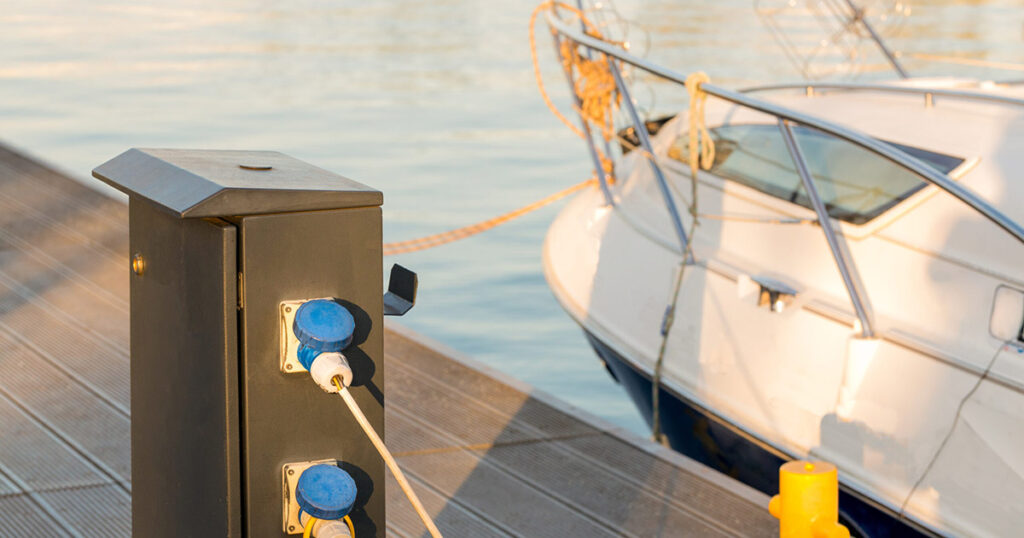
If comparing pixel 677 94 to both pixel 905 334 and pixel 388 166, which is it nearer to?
pixel 388 166

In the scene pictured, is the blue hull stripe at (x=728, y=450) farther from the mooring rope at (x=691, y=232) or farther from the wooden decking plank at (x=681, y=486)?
the wooden decking plank at (x=681, y=486)

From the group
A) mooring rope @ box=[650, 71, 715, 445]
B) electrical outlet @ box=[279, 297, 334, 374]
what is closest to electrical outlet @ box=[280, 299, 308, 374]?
electrical outlet @ box=[279, 297, 334, 374]

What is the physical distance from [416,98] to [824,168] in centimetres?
1213

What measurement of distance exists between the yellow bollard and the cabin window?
188 cm

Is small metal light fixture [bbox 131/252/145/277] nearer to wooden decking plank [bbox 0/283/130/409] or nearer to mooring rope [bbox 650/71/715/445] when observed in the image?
wooden decking plank [bbox 0/283/130/409]

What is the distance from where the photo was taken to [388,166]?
12578 millimetres

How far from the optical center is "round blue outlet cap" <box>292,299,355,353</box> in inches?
74.2

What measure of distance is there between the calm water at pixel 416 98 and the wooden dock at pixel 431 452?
1947 mm

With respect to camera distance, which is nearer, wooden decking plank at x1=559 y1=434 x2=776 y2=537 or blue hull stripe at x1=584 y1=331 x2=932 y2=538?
wooden decking plank at x1=559 y1=434 x2=776 y2=537

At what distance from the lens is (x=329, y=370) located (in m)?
1.89

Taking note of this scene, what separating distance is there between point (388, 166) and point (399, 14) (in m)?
13.4

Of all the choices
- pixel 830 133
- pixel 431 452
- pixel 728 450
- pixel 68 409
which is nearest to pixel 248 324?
pixel 431 452

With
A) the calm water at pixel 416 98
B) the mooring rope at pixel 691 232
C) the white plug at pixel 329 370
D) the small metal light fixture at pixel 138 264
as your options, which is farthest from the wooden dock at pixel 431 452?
the calm water at pixel 416 98

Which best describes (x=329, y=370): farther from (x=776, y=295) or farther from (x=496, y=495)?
(x=776, y=295)
